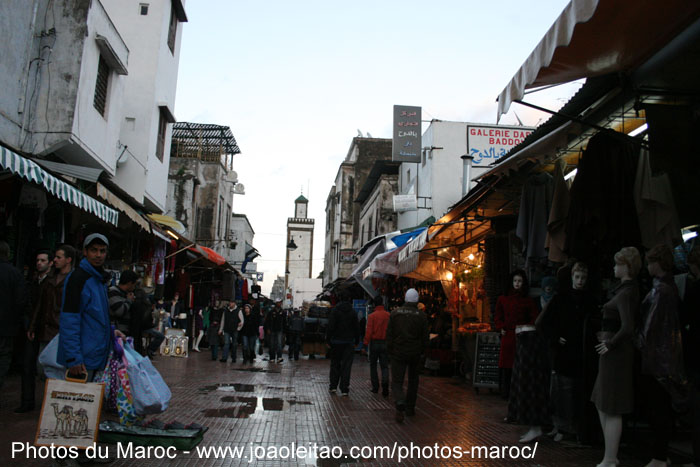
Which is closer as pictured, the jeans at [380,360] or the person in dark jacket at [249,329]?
the jeans at [380,360]

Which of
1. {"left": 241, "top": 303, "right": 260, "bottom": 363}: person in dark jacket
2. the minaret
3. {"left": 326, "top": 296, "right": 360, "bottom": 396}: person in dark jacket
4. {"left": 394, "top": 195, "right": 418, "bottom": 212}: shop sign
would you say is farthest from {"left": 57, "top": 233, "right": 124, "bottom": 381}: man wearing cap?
the minaret

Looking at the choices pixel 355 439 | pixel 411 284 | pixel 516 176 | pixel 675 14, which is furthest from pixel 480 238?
pixel 675 14

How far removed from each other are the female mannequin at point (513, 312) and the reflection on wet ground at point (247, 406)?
10.3 ft

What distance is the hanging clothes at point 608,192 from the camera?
5.59 meters

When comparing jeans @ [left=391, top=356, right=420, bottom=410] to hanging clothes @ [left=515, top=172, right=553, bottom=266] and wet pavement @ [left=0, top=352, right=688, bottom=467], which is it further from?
hanging clothes @ [left=515, top=172, right=553, bottom=266]

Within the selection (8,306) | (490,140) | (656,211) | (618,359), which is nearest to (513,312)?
(656,211)

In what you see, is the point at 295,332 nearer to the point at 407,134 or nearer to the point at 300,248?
the point at 407,134

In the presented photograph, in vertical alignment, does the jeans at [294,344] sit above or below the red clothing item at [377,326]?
below

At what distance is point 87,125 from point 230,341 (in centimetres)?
760

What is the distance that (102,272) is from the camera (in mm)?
4848

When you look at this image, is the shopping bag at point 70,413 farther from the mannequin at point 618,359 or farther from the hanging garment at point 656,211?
the hanging garment at point 656,211

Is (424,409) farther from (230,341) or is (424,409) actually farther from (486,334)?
(230,341)

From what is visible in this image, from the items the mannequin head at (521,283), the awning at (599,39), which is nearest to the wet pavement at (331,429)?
the mannequin head at (521,283)

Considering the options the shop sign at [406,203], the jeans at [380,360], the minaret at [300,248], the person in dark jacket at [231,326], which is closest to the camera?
the jeans at [380,360]
